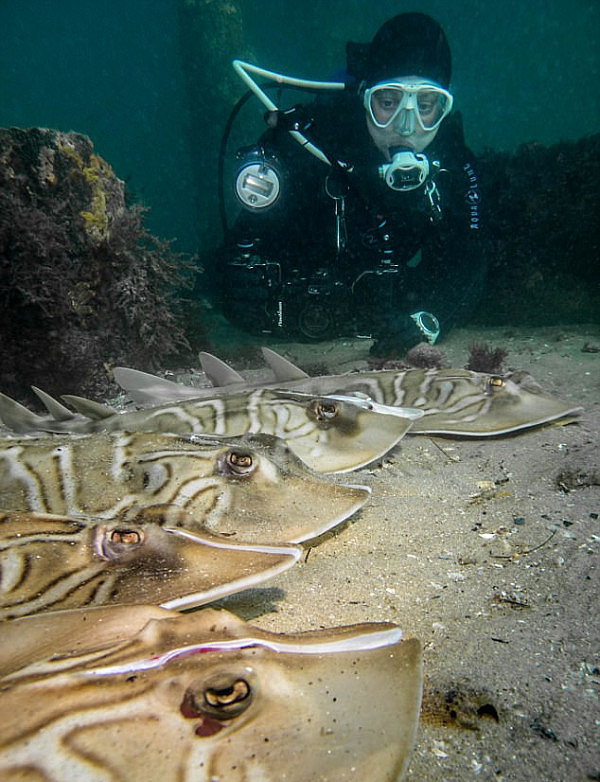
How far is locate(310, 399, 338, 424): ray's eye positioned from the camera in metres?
3.83

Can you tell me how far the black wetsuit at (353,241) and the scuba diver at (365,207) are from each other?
0.07ft

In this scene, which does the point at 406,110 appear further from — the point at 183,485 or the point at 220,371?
the point at 183,485

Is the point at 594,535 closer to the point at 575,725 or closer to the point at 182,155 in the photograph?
the point at 575,725

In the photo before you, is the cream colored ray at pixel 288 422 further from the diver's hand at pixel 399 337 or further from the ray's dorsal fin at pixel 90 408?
the diver's hand at pixel 399 337

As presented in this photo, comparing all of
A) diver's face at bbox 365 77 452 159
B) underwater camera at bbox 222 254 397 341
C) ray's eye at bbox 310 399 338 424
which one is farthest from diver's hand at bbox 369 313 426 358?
ray's eye at bbox 310 399 338 424

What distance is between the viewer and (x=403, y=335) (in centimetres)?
855

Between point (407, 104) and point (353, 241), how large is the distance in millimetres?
2532

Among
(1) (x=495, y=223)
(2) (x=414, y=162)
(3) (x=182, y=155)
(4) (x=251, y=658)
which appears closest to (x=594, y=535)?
(4) (x=251, y=658)

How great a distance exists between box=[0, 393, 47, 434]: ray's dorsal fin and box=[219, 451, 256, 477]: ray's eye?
2480 mm

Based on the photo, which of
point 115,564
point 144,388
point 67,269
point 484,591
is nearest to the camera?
point 115,564

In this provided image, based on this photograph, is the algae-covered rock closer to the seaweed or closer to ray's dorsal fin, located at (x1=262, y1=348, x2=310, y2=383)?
ray's dorsal fin, located at (x1=262, y1=348, x2=310, y2=383)

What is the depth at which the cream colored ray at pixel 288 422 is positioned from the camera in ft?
11.8

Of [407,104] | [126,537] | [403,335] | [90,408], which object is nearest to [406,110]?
[407,104]

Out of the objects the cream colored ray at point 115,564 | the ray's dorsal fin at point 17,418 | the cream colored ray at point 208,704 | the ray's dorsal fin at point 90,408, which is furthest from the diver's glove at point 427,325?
the cream colored ray at point 208,704
